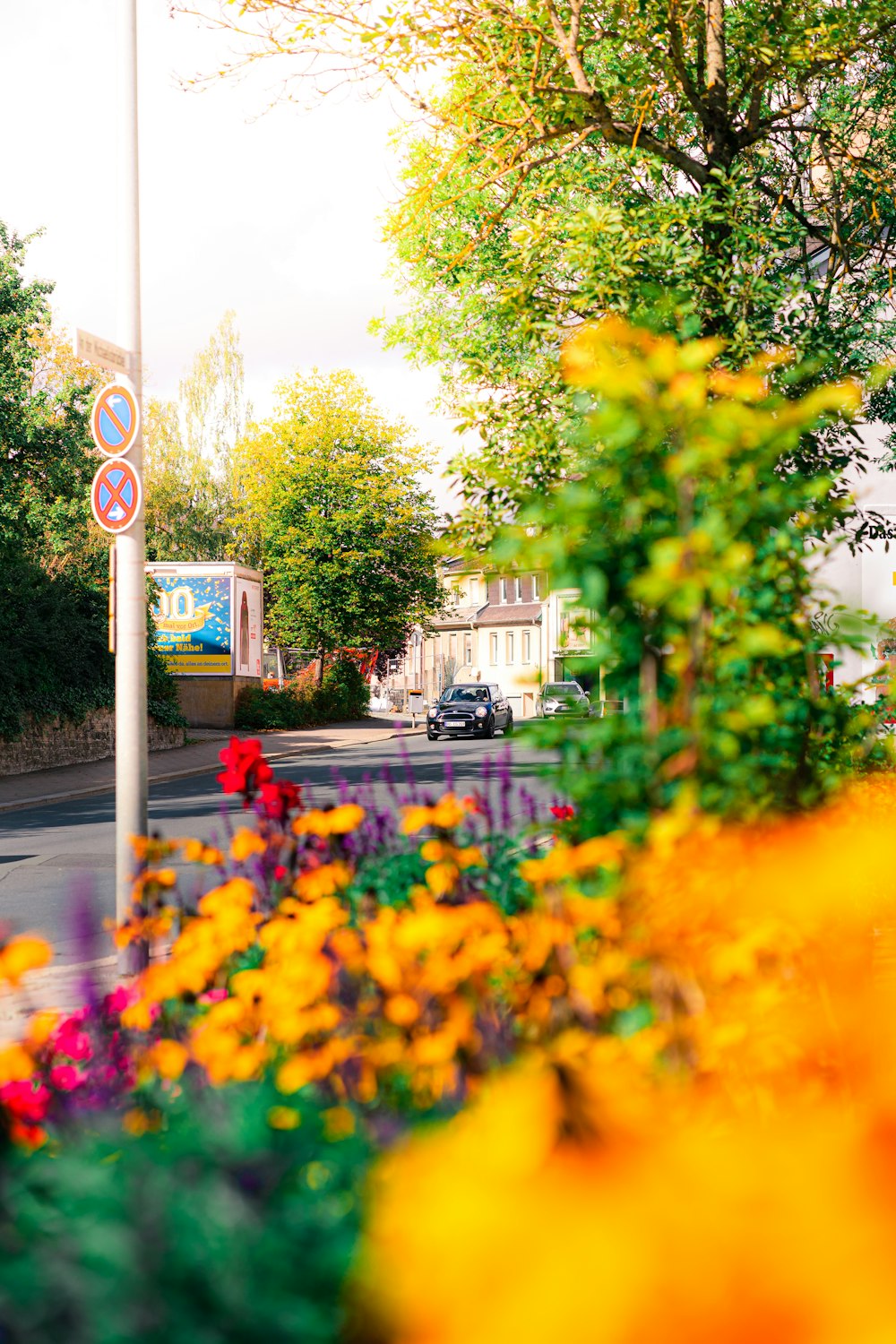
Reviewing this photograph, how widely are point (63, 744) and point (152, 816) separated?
36.1 feet

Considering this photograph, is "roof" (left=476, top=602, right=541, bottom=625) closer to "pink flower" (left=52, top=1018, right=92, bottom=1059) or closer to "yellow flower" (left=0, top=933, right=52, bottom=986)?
"pink flower" (left=52, top=1018, right=92, bottom=1059)

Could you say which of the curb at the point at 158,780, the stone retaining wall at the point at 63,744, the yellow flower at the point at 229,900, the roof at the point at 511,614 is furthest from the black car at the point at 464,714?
the roof at the point at 511,614

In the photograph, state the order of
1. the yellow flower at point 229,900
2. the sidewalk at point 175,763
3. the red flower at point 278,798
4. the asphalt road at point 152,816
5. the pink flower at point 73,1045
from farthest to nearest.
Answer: the sidewalk at point 175,763 < the asphalt road at point 152,816 < the red flower at point 278,798 < the pink flower at point 73,1045 < the yellow flower at point 229,900

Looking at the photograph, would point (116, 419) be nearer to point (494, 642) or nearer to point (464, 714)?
point (464, 714)

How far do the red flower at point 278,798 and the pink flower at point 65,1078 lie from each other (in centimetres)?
118

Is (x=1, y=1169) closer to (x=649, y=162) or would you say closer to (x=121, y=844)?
(x=121, y=844)

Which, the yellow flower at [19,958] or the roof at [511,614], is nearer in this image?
the yellow flower at [19,958]

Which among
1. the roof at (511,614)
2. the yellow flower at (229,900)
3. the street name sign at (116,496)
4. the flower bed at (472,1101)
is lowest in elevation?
the flower bed at (472,1101)

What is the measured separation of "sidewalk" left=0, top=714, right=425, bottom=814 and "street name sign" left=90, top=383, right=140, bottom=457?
4142 mm

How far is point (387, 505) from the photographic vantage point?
50312 mm

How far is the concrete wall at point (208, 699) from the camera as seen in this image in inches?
1608

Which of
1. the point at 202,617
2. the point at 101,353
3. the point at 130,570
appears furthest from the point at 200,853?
the point at 202,617

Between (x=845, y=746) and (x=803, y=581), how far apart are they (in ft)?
4.53

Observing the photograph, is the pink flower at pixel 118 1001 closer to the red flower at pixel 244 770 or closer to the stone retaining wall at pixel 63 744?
the red flower at pixel 244 770
